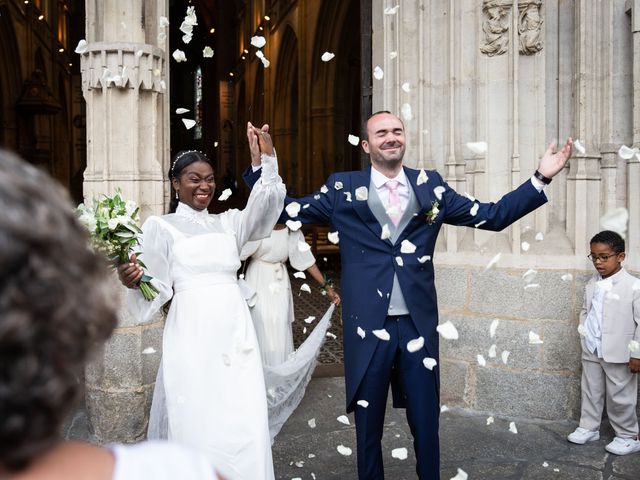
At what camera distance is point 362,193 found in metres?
3.44

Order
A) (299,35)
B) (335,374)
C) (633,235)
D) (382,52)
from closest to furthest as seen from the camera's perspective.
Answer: (633,235) < (382,52) < (335,374) < (299,35)

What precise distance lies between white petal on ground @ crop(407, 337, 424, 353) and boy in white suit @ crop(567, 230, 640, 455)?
1713 mm

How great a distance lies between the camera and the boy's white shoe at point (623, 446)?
14.4 ft

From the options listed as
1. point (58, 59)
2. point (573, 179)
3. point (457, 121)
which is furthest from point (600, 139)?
point (58, 59)

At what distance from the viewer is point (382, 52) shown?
18.2ft

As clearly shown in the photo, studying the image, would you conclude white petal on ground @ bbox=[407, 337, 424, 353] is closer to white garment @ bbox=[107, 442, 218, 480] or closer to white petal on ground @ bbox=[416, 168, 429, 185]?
white petal on ground @ bbox=[416, 168, 429, 185]

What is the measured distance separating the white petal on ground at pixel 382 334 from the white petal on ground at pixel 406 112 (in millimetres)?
2458

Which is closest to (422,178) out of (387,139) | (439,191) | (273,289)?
(439,191)

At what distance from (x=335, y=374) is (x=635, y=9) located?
3696 millimetres

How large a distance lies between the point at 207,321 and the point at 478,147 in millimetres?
2752

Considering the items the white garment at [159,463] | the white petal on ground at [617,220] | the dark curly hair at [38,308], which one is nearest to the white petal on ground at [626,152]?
the white petal on ground at [617,220]

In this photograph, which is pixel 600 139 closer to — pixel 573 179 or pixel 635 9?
pixel 573 179

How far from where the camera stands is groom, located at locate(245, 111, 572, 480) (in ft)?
11.0

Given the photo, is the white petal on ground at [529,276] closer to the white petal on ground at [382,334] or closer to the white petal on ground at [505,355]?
the white petal on ground at [505,355]
